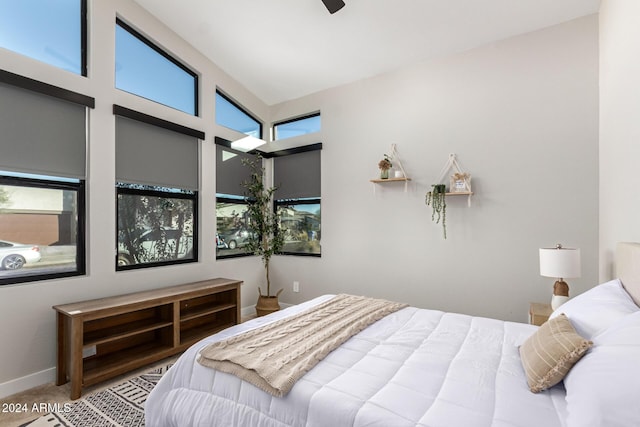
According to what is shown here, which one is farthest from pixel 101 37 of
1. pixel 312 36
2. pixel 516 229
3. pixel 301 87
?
pixel 516 229

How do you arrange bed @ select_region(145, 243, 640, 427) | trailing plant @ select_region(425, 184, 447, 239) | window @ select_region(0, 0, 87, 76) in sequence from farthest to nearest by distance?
trailing plant @ select_region(425, 184, 447, 239), window @ select_region(0, 0, 87, 76), bed @ select_region(145, 243, 640, 427)

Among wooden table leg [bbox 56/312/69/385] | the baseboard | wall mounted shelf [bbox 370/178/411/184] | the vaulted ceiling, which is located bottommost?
the baseboard

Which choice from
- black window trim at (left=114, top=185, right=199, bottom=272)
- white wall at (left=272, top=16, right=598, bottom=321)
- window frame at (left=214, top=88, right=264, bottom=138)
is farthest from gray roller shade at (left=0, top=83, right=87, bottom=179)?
white wall at (left=272, top=16, right=598, bottom=321)

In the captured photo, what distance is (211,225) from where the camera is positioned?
12.7ft

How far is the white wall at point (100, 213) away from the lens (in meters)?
2.38

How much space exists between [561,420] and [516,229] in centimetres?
231

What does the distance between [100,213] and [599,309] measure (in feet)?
11.5

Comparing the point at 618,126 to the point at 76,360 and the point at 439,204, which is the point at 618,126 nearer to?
the point at 439,204

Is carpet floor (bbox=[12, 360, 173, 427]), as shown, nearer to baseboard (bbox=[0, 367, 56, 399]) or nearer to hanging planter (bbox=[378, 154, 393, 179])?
baseboard (bbox=[0, 367, 56, 399])

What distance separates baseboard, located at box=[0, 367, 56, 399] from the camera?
2.31 m

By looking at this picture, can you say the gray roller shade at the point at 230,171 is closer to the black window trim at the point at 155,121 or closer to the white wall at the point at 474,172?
the black window trim at the point at 155,121

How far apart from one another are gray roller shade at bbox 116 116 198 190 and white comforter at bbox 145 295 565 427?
2.07 meters

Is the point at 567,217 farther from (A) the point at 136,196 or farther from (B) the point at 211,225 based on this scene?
(A) the point at 136,196

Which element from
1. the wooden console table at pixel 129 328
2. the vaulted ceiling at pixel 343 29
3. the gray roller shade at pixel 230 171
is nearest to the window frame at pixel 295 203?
the gray roller shade at pixel 230 171
